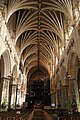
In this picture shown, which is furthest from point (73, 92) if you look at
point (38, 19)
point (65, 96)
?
point (38, 19)

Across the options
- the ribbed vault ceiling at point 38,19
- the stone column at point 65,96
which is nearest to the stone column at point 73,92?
the stone column at point 65,96

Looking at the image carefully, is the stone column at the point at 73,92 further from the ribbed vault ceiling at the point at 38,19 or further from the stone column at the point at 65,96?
the ribbed vault ceiling at the point at 38,19

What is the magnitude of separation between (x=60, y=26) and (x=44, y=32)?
5779 millimetres

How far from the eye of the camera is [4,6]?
1628 centimetres

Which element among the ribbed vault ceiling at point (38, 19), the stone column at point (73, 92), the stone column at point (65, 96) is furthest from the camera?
the stone column at point (65, 96)

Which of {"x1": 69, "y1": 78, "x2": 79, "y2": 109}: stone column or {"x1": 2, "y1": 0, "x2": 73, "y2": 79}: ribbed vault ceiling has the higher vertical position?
{"x1": 2, "y1": 0, "x2": 73, "y2": 79}: ribbed vault ceiling

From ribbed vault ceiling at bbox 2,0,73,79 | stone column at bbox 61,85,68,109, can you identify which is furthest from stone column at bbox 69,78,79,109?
ribbed vault ceiling at bbox 2,0,73,79

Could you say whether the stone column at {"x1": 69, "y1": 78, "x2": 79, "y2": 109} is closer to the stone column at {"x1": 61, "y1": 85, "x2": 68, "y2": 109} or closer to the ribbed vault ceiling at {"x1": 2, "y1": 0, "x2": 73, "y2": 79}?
the stone column at {"x1": 61, "y1": 85, "x2": 68, "y2": 109}

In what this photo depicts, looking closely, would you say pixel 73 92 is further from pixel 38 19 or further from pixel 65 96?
pixel 38 19

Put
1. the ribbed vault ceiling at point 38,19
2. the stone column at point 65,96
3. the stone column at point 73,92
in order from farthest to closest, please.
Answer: the stone column at point 65,96
the ribbed vault ceiling at point 38,19
the stone column at point 73,92

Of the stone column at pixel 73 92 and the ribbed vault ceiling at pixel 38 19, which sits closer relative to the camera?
the stone column at pixel 73 92

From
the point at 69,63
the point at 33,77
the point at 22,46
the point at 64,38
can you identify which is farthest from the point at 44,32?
the point at 33,77

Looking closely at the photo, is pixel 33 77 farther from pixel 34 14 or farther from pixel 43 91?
pixel 34 14

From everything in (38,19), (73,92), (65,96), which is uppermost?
(38,19)
